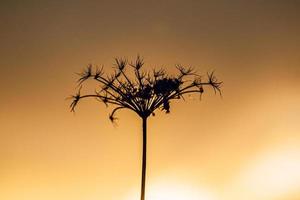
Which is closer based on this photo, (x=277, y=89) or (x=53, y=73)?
(x=53, y=73)

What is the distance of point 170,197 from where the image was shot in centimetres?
211

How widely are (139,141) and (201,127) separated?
425mm

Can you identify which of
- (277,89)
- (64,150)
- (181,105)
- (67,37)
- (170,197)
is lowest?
(170,197)

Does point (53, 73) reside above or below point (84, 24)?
below

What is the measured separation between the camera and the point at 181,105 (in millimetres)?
2162

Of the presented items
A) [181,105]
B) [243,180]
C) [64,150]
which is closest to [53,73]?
[64,150]

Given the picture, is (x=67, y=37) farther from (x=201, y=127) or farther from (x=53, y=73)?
(x=201, y=127)

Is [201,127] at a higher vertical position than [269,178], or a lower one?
higher

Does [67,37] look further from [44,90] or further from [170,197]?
[170,197]

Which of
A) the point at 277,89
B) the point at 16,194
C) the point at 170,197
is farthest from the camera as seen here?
the point at 277,89

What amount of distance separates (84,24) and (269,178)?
1613 millimetres

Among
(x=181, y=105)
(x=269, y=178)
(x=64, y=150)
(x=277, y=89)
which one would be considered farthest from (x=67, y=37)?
(x=269, y=178)

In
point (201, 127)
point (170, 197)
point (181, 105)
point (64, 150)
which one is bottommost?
point (170, 197)

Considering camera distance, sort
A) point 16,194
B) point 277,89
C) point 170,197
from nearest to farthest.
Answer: point 16,194
point 170,197
point 277,89
